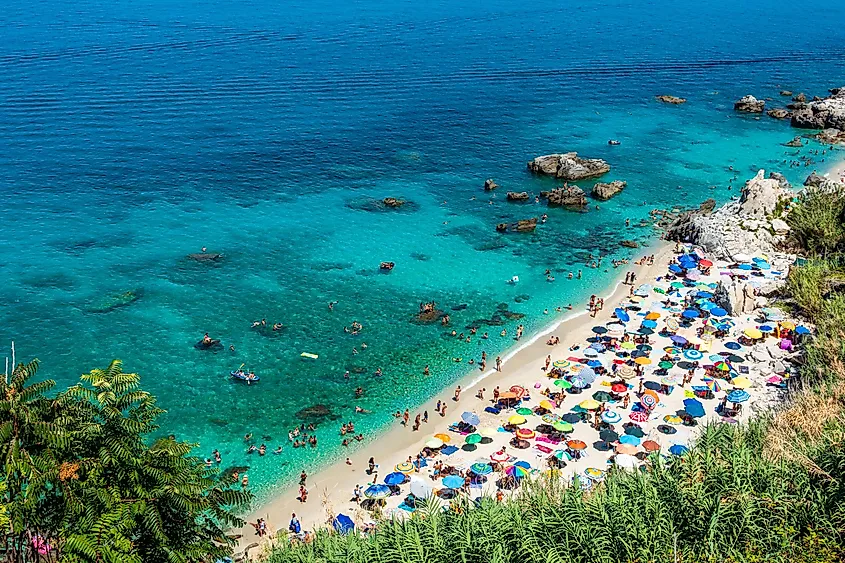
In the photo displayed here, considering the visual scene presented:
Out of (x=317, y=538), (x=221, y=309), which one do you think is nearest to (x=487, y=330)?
(x=221, y=309)

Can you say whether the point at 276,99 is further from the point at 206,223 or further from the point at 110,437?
the point at 110,437

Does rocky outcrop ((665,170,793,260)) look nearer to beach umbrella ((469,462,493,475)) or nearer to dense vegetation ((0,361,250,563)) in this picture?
beach umbrella ((469,462,493,475))

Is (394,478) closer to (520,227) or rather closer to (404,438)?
(404,438)

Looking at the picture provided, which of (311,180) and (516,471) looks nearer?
(516,471)

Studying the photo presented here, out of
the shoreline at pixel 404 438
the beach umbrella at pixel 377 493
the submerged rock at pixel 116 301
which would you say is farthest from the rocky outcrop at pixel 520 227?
the beach umbrella at pixel 377 493

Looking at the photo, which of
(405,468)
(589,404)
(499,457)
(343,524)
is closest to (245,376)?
(405,468)

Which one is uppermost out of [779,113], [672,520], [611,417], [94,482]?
[94,482]
